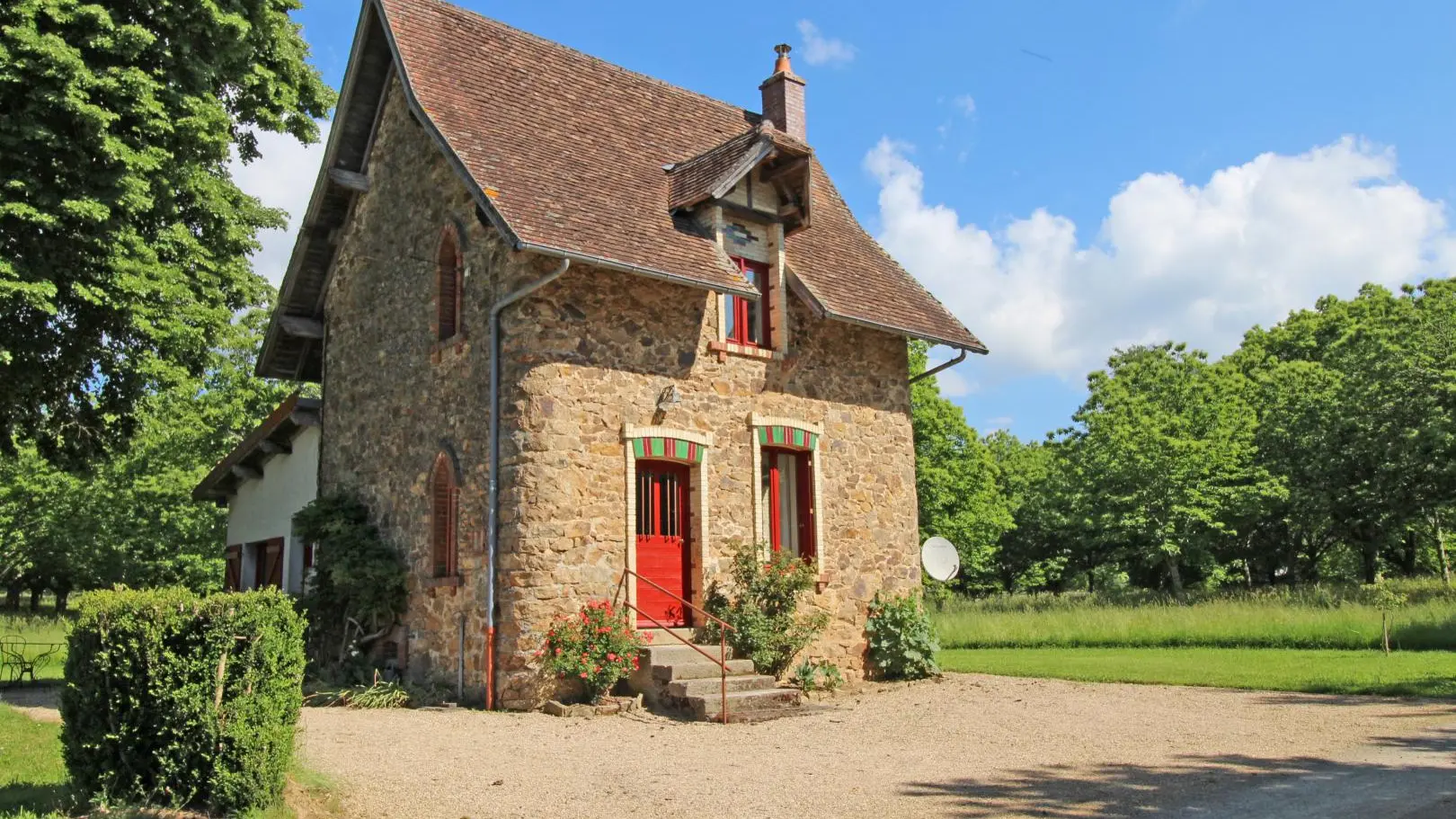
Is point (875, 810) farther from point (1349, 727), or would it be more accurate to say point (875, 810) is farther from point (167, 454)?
point (167, 454)

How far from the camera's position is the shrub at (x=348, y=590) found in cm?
1470

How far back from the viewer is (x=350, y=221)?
17344mm

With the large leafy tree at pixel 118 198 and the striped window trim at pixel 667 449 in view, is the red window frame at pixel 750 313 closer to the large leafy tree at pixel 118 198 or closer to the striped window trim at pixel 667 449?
the striped window trim at pixel 667 449

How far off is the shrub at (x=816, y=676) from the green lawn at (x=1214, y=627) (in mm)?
6094

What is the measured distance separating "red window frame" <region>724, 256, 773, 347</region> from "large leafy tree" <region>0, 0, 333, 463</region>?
696cm

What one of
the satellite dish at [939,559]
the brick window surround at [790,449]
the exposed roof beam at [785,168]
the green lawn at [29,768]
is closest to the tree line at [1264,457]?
the satellite dish at [939,559]

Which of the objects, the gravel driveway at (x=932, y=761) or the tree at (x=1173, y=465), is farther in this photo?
the tree at (x=1173, y=465)

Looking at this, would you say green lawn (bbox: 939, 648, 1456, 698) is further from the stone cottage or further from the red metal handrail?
the red metal handrail

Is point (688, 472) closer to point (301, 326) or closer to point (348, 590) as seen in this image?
point (348, 590)

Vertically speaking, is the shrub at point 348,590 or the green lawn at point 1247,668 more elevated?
the shrub at point 348,590

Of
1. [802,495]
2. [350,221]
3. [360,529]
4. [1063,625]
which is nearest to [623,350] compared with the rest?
[802,495]

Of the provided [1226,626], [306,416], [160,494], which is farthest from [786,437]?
[160,494]

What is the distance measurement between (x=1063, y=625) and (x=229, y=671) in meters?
19.3

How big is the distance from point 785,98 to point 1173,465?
65.6 feet
